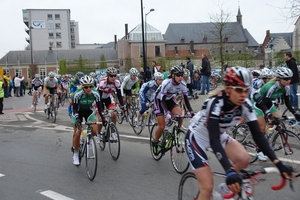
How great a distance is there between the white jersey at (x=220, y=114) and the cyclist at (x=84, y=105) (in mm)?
3392

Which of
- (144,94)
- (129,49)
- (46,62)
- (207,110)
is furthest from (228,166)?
(46,62)

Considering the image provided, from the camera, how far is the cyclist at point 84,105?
23.1ft

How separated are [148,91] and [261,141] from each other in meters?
6.99

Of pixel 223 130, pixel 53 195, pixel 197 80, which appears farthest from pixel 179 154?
pixel 197 80

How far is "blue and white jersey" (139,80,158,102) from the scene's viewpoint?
10.2 metres

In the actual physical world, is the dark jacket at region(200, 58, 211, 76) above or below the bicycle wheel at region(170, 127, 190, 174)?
above

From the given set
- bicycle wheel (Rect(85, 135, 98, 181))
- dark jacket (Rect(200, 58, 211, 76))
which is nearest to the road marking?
bicycle wheel (Rect(85, 135, 98, 181))

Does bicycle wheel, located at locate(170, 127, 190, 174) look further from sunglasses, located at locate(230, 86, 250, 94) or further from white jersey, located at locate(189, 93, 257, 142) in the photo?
sunglasses, located at locate(230, 86, 250, 94)

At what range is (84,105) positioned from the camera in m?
7.36

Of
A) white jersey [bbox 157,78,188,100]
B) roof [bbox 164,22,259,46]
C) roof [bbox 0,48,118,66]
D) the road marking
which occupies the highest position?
roof [bbox 164,22,259,46]

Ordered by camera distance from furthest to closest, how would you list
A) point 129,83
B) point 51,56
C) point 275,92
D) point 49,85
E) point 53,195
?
point 51,56 < point 49,85 < point 129,83 < point 275,92 < point 53,195

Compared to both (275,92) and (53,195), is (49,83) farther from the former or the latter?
(275,92)

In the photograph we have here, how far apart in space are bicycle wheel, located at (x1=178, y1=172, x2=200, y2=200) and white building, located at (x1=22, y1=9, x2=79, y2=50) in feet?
359

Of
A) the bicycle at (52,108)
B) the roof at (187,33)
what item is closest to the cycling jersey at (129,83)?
the bicycle at (52,108)
